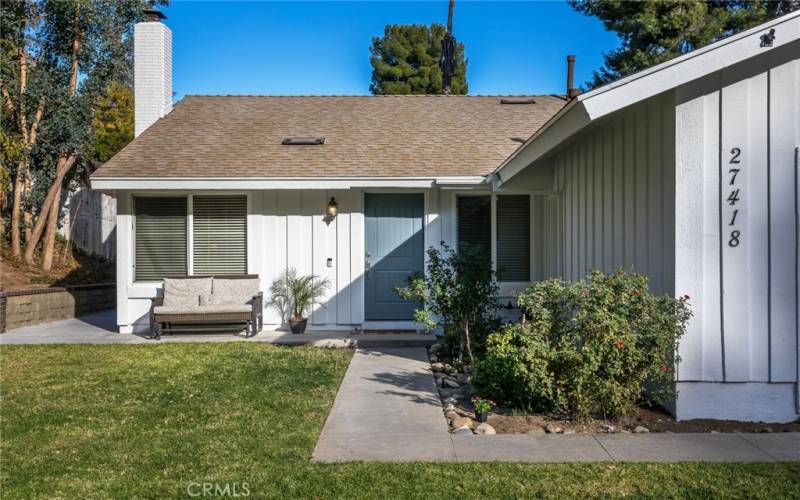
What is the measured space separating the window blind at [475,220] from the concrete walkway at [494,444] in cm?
516

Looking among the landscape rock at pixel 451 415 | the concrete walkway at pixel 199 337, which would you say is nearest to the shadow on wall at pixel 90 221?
the concrete walkway at pixel 199 337

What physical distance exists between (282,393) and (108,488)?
2.32 meters

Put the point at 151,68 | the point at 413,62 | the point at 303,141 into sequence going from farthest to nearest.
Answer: the point at 413,62 → the point at 151,68 → the point at 303,141

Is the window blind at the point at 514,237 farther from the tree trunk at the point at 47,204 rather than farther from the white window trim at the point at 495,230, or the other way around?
the tree trunk at the point at 47,204

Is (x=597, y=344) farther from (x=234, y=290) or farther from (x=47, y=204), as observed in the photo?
(x=47, y=204)

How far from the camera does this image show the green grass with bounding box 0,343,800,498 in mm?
3512

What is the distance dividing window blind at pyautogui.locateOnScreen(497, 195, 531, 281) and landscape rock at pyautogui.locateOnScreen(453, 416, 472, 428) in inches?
213

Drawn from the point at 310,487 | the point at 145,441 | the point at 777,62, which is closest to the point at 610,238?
the point at 777,62

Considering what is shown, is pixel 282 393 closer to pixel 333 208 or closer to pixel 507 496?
pixel 507 496

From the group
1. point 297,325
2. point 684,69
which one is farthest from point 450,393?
point 297,325

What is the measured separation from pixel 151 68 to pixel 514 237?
23.9 feet

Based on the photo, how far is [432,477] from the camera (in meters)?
3.67

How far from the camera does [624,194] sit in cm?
577

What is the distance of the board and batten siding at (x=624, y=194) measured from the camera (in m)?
5.02
